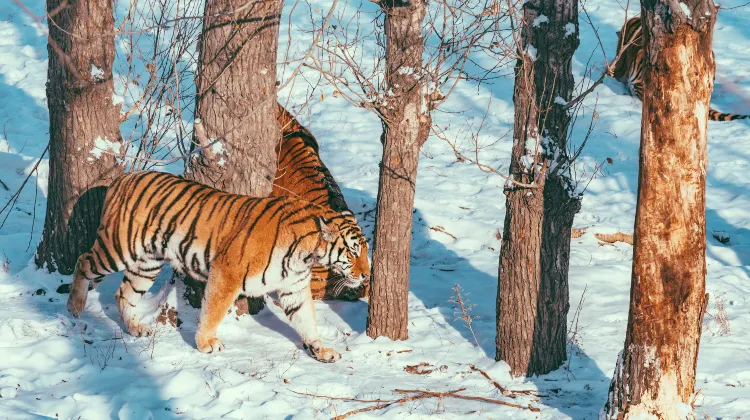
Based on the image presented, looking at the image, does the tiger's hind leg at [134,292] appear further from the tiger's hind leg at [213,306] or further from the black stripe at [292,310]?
the black stripe at [292,310]

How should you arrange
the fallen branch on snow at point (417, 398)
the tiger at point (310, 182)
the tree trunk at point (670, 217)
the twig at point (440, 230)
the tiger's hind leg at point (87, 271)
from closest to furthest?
the tree trunk at point (670, 217), the fallen branch on snow at point (417, 398), the tiger's hind leg at point (87, 271), the tiger at point (310, 182), the twig at point (440, 230)

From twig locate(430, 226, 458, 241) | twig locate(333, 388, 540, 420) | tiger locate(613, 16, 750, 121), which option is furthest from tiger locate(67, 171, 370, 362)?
tiger locate(613, 16, 750, 121)

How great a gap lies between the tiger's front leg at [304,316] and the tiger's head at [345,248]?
0.93ft

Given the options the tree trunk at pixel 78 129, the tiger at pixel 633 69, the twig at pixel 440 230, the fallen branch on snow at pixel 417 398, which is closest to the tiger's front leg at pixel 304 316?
the fallen branch on snow at pixel 417 398

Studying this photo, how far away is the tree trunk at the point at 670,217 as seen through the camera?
429cm

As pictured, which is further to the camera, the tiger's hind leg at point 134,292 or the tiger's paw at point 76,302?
the tiger's paw at point 76,302

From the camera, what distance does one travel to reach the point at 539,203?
18.4ft

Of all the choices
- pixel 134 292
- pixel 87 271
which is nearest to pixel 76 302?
pixel 87 271

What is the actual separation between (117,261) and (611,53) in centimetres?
Answer: 984

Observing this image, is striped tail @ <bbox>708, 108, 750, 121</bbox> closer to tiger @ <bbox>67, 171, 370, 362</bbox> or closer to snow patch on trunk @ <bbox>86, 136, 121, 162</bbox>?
tiger @ <bbox>67, 171, 370, 362</bbox>

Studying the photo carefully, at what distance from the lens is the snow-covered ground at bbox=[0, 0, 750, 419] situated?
17.0 feet

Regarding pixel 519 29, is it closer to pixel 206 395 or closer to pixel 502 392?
pixel 502 392

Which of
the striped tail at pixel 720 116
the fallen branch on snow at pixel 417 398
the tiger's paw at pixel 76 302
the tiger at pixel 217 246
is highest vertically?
the striped tail at pixel 720 116

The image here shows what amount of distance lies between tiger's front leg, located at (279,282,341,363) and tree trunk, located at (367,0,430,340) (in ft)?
1.59
